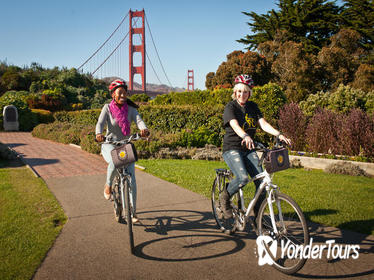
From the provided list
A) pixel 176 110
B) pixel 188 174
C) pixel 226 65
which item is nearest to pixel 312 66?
pixel 226 65

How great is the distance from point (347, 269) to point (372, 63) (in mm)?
31462

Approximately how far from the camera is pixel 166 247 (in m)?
3.53

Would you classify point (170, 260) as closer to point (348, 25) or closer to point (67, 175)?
point (67, 175)

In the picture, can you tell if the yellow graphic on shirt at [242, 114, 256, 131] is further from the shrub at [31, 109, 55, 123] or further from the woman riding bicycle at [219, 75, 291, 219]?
the shrub at [31, 109, 55, 123]

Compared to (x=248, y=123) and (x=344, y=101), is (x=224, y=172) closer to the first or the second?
(x=248, y=123)

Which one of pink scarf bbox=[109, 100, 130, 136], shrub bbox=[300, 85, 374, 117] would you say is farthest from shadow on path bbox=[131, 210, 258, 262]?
shrub bbox=[300, 85, 374, 117]

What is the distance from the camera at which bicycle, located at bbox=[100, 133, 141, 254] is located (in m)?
3.55

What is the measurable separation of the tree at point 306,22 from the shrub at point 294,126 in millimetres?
23937

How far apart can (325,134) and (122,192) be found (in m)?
7.14

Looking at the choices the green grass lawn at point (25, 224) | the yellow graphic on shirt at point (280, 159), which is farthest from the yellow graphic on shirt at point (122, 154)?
the yellow graphic on shirt at point (280, 159)

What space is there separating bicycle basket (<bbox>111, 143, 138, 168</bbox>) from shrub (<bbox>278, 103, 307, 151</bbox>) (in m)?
7.55

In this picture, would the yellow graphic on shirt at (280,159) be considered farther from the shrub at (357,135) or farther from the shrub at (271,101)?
the shrub at (271,101)

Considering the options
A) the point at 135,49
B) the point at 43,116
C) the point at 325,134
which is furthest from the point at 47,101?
the point at 135,49

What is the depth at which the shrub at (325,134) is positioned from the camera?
29.1ft
